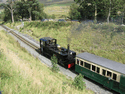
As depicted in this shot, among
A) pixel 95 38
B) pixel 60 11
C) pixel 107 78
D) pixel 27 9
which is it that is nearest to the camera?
pixel 107 78

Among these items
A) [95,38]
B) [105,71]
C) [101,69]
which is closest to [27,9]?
[95,38]

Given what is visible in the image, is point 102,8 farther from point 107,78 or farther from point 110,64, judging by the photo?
point 107,78

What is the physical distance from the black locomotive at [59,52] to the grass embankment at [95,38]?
504 centimetres

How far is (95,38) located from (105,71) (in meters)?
11.6

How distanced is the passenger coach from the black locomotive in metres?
1.61

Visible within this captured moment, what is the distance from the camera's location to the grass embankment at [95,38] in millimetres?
15462

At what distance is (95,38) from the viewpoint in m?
19.2

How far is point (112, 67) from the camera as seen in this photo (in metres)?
8.09

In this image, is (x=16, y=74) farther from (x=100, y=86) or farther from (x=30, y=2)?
(x=30, y=2)

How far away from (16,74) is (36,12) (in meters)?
39.2

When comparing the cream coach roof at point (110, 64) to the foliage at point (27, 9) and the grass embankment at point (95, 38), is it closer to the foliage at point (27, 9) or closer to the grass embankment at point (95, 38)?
the grass embankment at point (95, 38)

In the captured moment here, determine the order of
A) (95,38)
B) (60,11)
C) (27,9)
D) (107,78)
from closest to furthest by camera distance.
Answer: (107,78) < (95,38) < (27,9) < (60,11)

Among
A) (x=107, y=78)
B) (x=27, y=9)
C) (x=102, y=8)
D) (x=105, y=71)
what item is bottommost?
(x=107, y=78)

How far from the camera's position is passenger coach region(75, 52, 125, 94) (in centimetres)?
755
